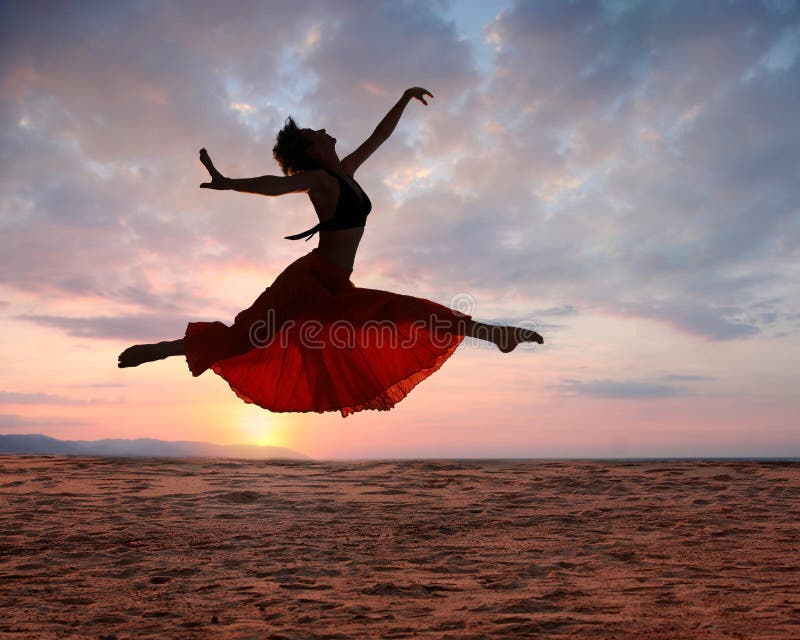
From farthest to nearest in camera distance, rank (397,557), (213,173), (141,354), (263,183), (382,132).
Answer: (382,132), (141,354), (397,557), (263,183), (213,173)

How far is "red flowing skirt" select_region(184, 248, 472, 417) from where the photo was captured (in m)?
4.89

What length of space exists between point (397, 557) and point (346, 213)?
7.84 feet

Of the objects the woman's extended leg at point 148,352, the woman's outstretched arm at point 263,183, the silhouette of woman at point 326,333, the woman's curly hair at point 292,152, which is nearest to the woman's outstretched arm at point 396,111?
the silhouette of woman at point 326,333

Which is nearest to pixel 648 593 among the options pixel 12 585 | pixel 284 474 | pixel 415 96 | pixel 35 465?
pixel 12 585

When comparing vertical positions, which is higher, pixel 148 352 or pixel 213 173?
pixel 213 173

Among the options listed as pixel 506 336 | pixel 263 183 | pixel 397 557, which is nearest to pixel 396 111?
pixel 263 183

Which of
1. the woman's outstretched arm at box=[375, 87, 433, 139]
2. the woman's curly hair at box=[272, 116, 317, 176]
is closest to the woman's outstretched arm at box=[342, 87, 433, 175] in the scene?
the woman's outstretched arm at box=[375, 87, 433, 139]

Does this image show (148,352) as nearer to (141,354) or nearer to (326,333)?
(141,354)

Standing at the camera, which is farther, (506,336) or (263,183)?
(506,336)

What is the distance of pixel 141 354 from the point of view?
192 inches

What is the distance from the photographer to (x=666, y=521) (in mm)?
6094

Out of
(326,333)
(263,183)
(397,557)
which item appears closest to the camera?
(263,183)

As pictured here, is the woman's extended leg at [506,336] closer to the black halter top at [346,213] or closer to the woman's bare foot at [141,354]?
the black halter top at [346,213]

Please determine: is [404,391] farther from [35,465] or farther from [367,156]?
[35,465]
